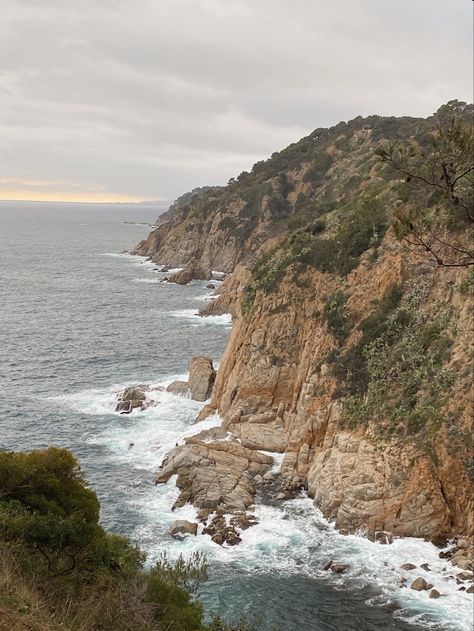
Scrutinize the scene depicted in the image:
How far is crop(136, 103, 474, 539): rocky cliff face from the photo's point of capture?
2966 cm

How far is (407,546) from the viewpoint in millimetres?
28094

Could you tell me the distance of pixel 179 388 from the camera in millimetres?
52250

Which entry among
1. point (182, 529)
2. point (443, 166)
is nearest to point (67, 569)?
point (182, 529)

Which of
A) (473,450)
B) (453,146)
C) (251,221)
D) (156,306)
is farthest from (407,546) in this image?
(251,221)

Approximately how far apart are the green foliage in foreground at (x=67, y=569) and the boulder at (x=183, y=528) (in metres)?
6.72

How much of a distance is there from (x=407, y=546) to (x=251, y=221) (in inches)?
3991

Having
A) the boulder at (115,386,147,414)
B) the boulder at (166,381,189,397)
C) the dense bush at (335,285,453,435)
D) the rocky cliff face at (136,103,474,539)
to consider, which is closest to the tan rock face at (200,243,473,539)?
the rocky cliff face at (136,103,474,539)

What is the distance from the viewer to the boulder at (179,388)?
171 ft

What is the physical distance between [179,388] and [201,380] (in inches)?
87.0

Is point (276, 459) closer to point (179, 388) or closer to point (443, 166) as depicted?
point (179, 388)

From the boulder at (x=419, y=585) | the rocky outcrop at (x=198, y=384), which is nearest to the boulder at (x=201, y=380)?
the rocky outcrop at (x=198, y=384)

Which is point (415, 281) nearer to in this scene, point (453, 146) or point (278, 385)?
point (278, 385)

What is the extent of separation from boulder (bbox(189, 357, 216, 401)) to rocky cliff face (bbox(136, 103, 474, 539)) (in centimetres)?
356

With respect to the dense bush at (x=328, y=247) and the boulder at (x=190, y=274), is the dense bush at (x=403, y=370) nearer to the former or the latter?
the dense bush at (x=328, y=247)
